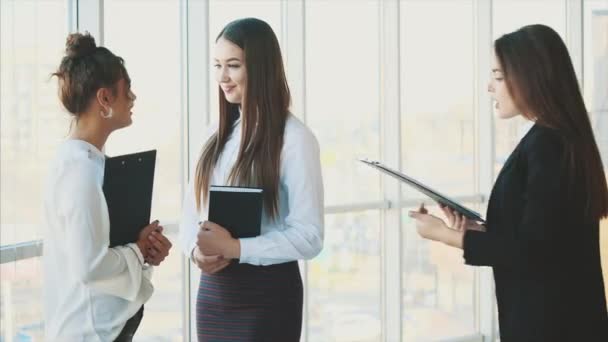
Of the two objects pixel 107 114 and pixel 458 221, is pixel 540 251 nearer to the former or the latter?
pixel 458 221

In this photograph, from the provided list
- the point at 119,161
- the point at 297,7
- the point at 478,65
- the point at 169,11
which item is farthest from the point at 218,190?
the point at 478,65

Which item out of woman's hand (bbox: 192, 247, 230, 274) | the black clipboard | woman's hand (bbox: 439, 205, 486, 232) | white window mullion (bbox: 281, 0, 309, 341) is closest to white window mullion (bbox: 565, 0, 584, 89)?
white window mullion (bbox: 281, 0, 309, 341)

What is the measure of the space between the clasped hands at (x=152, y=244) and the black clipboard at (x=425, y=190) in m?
0.61

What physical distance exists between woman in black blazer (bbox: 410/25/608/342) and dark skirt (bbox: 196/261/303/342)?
55 centimetres

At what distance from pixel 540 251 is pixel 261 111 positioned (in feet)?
2.94

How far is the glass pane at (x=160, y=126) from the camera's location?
13.0 ft

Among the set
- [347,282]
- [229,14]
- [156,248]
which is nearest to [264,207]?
[156,248]

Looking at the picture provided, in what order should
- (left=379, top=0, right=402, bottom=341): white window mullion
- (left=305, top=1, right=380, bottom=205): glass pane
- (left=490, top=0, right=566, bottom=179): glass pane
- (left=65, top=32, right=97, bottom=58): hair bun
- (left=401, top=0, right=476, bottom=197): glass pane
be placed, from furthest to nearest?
1. (left=490, top=0, right=566, bottom=179): glass pane
2. (left=401, top=0, right=476, bottom=197): glass pane
3. (left=379, top=0, right=402, bottom=341): white window mullion
4. (left=305, top=1, right=380, bottom=205): glass pane
5. (left=65, top=32, right=97, bottom=58): hair bun

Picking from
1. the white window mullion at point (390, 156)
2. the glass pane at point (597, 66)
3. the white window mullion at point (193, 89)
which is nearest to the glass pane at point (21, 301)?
the white window mullion at point (193, 89)

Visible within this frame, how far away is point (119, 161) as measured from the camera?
2244 mm

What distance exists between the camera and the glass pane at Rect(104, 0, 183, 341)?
3959mm

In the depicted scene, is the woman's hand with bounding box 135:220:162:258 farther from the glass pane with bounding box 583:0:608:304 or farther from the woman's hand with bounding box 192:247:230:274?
the glass pane with bounding box 583:0:608:304

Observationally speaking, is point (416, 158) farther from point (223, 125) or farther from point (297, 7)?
point (223, 125)

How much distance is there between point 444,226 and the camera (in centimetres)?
245
